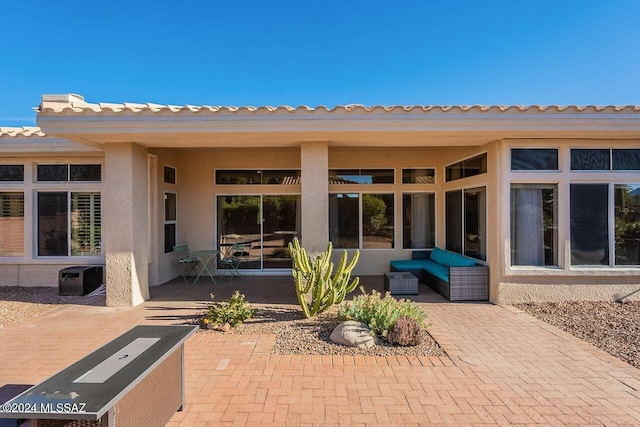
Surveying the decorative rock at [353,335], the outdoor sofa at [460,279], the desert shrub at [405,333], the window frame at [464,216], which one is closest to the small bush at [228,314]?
the decorative rock at [353,335]

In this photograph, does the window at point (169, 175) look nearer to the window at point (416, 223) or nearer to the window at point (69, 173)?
the window at point (69, 173)

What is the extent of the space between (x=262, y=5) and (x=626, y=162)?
33.8 ft

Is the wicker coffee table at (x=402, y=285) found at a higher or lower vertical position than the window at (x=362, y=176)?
lower

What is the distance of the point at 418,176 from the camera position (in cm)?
1005

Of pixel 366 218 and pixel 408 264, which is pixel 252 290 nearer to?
pixel 366 218

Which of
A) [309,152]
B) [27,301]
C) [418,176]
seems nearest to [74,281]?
[27,301]

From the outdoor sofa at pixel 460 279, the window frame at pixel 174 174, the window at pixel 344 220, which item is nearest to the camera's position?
the outdoor sofa at pixel 460 279

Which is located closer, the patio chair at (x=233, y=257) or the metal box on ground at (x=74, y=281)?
the metal box on ground at (x=74, y=281)

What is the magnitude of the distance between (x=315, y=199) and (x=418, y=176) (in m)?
4.34

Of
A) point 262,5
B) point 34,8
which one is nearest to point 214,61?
point 262,5

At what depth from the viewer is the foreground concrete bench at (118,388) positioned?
2.13 metres

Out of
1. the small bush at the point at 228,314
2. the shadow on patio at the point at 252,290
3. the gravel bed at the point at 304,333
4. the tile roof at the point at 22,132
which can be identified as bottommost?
the gravel bed at the point at 304,333

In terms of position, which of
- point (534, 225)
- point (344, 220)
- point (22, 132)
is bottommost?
point (534, 225)

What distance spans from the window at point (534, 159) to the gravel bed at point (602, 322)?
2.74 m
